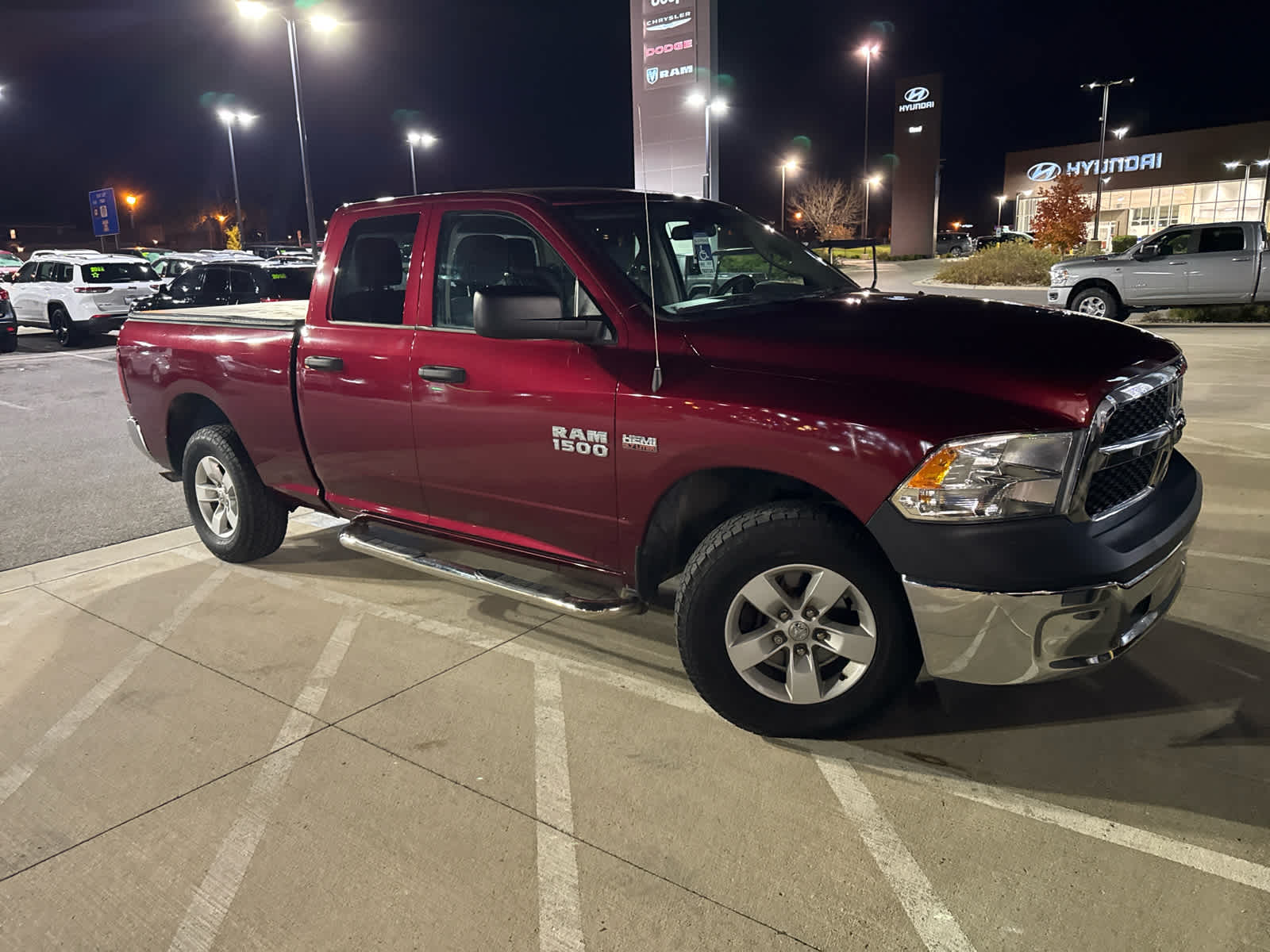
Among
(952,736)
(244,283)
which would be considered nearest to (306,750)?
(952,736)

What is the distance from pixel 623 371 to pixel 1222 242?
1690cm

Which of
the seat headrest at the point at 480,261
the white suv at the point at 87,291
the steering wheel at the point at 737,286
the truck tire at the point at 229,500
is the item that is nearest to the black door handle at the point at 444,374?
the seat headrest at the point at 480,261

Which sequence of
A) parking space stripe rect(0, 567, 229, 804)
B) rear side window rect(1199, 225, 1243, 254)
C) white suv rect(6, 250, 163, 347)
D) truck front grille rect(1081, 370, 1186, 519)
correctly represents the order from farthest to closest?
white suv rect(6, 250, 163, 347) → rear side window rect(1199, 225, 1243, 254) → parking space stripe rect(0, 567, 229, 804) → truck front grille rect(1081, 370, 1186, 519)

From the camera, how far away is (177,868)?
2.82 metres

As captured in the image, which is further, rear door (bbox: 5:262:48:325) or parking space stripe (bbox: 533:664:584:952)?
rear door (bbox: 5:262:48:325)

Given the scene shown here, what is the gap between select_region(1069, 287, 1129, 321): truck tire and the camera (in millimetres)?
16797

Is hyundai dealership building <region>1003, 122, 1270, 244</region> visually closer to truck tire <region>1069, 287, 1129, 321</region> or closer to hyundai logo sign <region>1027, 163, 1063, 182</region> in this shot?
hyundai logo sign <region>1027, 163, 1063, 182</region>

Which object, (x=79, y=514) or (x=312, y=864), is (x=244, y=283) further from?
(x=312, y=864)

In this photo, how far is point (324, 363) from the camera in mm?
4523

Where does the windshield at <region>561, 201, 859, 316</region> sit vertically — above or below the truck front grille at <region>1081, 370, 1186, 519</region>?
above

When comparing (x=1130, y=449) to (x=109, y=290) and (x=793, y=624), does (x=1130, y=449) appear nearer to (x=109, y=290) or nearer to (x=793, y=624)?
(x=793, y=624)

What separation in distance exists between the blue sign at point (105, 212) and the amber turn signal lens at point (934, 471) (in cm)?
4937

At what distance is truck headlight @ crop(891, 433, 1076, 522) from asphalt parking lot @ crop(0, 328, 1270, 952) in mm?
988

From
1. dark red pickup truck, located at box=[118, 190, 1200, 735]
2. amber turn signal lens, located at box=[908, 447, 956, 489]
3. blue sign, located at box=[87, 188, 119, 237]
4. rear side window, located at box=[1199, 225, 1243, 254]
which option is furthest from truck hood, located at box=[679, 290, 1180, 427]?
blue sign, located at box=[87, 188, 119, 237]
